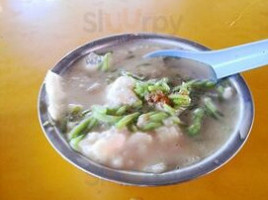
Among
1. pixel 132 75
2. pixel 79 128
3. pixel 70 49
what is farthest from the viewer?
pixel 70 49

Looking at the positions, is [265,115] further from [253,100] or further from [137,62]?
[137,62]

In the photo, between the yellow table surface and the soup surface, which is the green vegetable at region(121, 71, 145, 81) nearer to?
the soup surface

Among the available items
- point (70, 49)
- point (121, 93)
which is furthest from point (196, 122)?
point (70, 49)

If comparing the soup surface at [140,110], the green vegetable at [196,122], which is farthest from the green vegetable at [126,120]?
the green vegetable at [196,122]

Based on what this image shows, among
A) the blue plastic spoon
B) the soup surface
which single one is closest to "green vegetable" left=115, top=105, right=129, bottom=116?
the soup surface

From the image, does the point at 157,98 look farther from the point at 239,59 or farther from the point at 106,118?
the point at 239,59

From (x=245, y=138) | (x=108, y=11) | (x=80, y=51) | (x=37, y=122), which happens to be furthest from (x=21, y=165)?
(x=108, y=11)

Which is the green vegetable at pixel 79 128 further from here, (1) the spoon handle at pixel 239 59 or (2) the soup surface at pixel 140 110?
(1) the spoon handle at pixel 239 59
